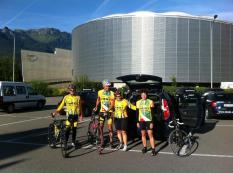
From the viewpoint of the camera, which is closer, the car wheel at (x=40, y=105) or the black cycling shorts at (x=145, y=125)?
the black cycling shorts at (x=145, y=125)

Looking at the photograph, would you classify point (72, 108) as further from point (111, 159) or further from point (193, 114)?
point (193, 114)

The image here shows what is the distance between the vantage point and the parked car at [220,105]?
17.7m

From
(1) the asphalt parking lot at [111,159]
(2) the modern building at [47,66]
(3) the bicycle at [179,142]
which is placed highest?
(2) the modern building at [47,66]

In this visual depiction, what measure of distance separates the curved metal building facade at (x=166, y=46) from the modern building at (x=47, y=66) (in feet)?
52.9

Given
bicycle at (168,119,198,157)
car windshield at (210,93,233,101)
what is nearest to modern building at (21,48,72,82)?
car windshield at (210,93,233,101)

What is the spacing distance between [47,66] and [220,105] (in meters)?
95.6

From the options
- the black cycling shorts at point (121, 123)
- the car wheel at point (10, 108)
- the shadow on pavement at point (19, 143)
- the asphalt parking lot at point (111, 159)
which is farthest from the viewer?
the car wheel at point (10, 108)

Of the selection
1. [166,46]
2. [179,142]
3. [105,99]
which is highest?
[166,46]

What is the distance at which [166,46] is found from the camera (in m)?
98.8

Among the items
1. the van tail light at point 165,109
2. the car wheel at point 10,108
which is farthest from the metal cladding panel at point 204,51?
the van tail light at point 165,109

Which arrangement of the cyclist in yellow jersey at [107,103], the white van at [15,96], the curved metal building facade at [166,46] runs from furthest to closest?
the curved metal building facade at [166,46] < the white van at [15,96] < the cyclist in yellow jersey at [107,103]

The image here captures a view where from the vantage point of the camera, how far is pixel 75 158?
8359 mm

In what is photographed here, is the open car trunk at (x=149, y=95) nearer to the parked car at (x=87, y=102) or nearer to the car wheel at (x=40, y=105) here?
the parked car at (x=87, y=102)

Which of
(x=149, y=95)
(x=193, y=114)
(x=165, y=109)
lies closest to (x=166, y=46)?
(x=193, y=114)
